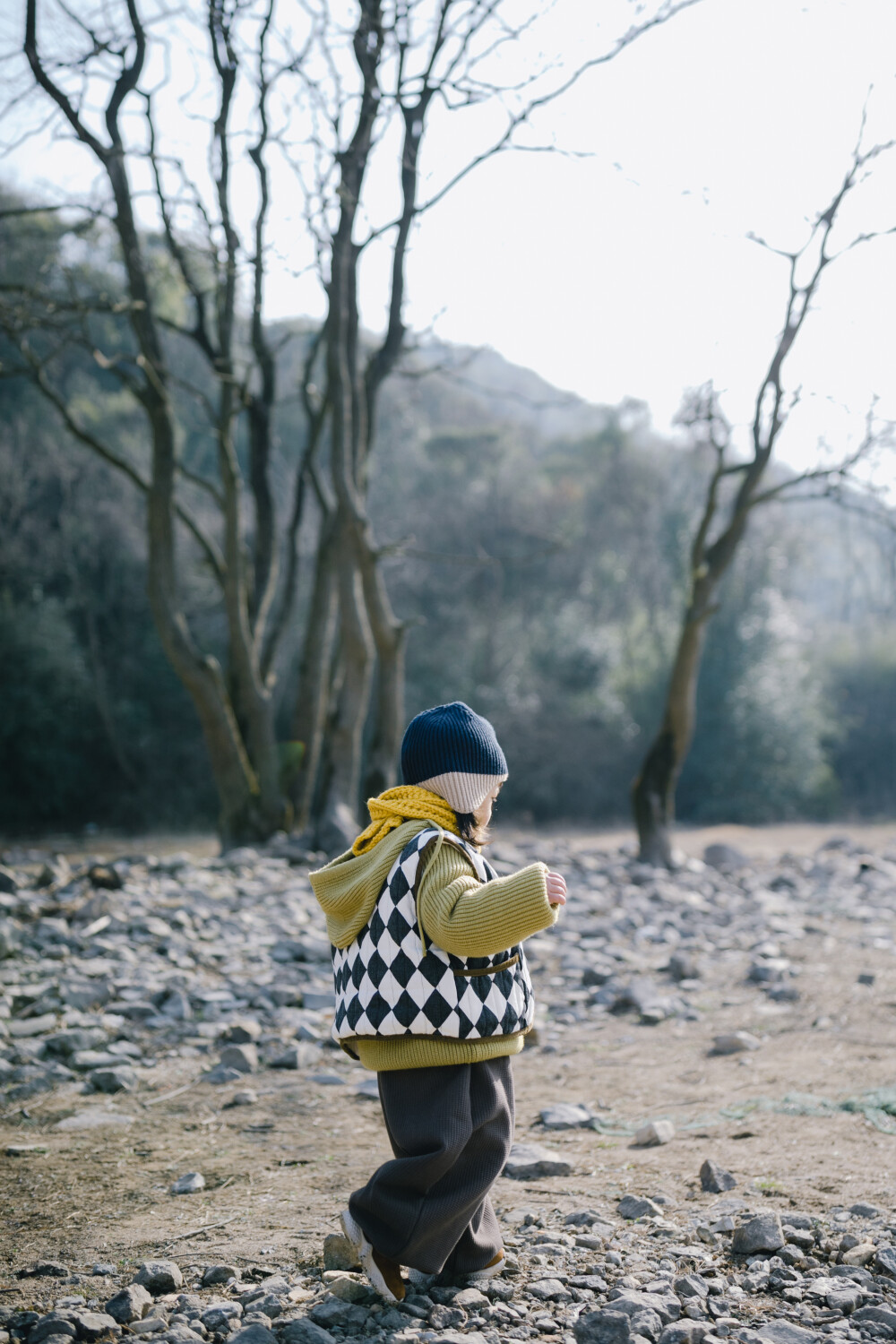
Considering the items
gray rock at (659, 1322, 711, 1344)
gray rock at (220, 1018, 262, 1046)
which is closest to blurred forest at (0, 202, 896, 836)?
gray rock at (220, 1018, 262, 1046)

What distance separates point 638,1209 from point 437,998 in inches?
44.7

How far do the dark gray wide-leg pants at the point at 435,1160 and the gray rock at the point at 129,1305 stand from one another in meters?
0.49

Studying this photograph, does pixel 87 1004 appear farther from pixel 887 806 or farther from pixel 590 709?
pixel 887 806

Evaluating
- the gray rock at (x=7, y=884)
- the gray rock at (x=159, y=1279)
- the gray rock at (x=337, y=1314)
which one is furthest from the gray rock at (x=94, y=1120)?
the gray rock at (x=7, y=884)

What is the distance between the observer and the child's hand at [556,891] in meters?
2.27

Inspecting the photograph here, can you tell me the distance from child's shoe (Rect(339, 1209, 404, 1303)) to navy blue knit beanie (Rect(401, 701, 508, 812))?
3.23 feet

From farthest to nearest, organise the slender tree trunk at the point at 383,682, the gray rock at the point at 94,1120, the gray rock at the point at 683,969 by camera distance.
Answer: the slender tree trunk at the point at 383,682 < the gray rock at the point at 683,969 < the gray rock at the point at 94,1120

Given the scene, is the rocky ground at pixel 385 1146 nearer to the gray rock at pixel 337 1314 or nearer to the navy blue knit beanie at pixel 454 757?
the gray rock at pixel 337 1314

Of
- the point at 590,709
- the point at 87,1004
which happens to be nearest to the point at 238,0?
the point at 87,1004

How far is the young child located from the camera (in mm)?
2307

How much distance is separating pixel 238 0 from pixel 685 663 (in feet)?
24.3

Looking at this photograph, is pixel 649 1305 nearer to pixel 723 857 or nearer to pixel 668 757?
pixel 668 757

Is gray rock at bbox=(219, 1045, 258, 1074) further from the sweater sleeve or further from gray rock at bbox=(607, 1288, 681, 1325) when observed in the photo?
the sweater sleeve

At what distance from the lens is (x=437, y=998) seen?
2350 mm
